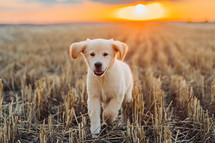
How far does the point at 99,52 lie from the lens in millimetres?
2434

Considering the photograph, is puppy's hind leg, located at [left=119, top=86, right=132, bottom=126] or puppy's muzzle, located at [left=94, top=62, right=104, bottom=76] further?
puppy's hind leg, located at [left=119, top=86, right=132, bottom=126]

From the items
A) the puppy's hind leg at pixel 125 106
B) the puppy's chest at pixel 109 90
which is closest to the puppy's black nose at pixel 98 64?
the puppy's chest at pixel 109 90

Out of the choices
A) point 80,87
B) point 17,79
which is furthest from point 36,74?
point 80,87

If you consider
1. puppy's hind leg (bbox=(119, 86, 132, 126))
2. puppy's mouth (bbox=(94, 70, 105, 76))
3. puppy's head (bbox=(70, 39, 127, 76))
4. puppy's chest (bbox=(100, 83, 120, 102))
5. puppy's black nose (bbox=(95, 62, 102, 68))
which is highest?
puppy's head (bbox=(70, 39, 127, 76))

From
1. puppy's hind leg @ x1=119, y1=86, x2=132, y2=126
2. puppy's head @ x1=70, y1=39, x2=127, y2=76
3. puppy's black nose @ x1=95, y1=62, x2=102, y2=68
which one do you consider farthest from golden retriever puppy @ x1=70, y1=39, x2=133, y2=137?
puppy's hind leg @ x1=119, y1=86, x2=132, y2=126

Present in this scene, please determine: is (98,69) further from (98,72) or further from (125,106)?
(125,106)

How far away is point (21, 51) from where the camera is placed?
9.20m

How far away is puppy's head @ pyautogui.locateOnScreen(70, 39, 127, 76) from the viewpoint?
91.8 inches

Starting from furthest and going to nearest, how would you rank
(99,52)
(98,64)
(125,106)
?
(125,106)
(99,52)
(98,64)

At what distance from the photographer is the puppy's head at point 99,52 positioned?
2.33 m

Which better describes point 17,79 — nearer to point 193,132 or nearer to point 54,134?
point 54,134

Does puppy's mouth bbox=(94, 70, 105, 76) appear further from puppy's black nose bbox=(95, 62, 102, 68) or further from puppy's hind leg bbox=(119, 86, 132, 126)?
puppy's hind leg bbox=(119, 86, 132, 126)

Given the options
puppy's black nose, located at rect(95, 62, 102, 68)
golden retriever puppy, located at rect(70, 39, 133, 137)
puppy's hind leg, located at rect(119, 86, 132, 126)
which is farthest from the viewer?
puppy's hind leg, located at rect(119, 86, 132, 126)

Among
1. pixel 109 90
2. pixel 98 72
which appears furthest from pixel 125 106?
pixel 98 72
